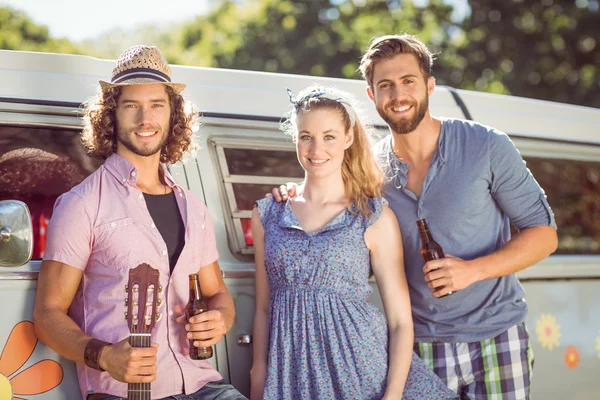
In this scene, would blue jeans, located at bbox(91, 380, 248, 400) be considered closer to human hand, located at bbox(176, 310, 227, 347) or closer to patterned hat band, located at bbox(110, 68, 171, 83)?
human hand, located at bbox(176, 310, 227, 347)

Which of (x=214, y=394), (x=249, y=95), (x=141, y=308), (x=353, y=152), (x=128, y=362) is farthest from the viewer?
(x=249, y=95)

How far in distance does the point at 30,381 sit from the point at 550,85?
17700 millimetres

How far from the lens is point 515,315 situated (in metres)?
3.73

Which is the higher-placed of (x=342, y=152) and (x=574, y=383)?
(x=342, y=152)

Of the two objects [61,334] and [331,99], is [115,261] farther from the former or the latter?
[331,99]

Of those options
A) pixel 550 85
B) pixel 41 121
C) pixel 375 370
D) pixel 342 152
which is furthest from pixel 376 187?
pixel 550 85

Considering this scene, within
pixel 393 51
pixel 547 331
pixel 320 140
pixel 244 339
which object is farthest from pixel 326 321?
pixel 547 331

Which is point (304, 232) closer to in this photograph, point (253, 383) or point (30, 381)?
point (253, 383)

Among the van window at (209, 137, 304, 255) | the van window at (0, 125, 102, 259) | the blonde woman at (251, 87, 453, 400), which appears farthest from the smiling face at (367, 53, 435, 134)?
the van window at (0, 125, 102, 259)

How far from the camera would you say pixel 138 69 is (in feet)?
10.7

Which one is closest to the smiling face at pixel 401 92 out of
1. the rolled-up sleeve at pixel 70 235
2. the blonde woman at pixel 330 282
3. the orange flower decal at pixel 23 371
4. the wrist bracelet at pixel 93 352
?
the blonde woman at pixel 330 282

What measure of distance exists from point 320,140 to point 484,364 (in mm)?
1365

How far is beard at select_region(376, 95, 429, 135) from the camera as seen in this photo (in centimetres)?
380

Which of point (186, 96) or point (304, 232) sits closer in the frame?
point (304, 232)
